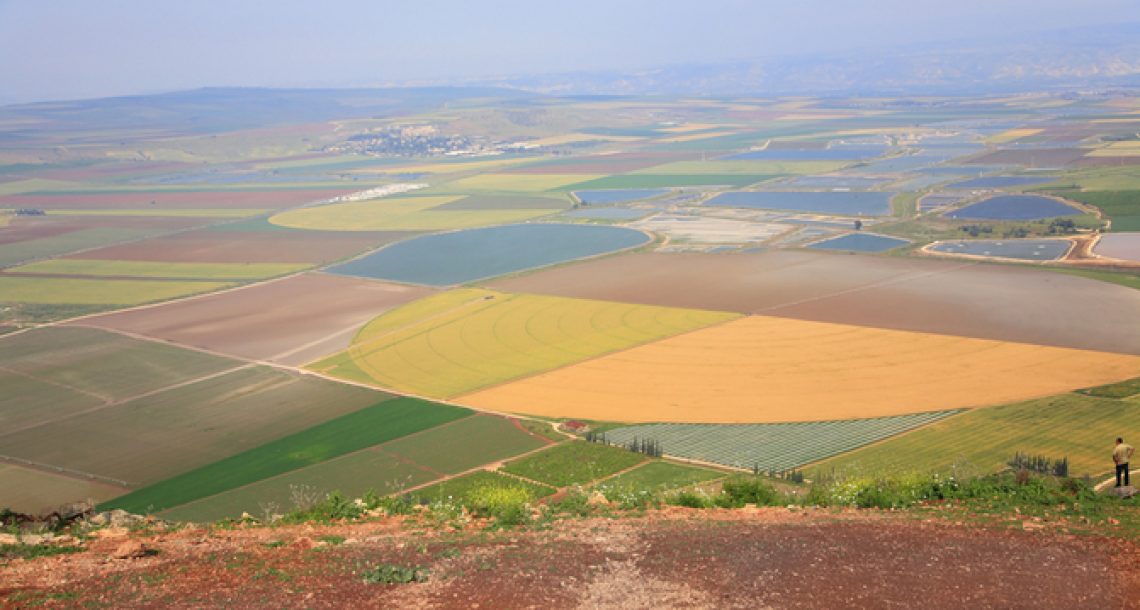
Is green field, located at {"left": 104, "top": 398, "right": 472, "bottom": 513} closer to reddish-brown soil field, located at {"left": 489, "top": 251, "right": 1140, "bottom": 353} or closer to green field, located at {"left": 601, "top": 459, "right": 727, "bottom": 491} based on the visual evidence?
green field, located at {"left": 601, "top": 459, "right": 727, "bottom": 491}

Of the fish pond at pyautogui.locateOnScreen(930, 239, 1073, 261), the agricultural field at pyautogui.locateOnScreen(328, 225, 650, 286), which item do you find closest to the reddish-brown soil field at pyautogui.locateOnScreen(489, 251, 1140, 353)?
the fish pond at pyautogui.locateOnScreen(930, 239, 1073, 261)

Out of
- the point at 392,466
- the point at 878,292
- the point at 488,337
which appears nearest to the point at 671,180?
the point at 878,292

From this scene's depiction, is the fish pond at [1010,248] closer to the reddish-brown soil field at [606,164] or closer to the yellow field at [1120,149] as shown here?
the yellow field at [1120,149]

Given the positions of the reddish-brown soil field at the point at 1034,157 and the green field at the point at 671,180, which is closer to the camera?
the reddish-brown soil field at the point at 1034,157

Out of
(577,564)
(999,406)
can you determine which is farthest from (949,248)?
(577,564)

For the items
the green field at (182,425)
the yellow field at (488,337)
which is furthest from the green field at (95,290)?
the green field at (182,425)
